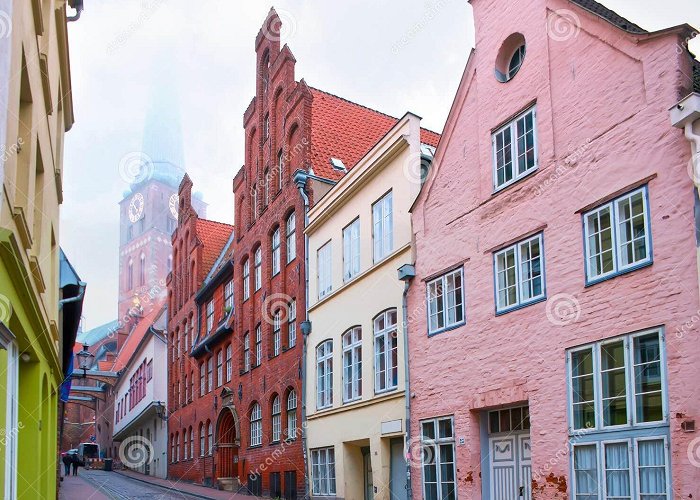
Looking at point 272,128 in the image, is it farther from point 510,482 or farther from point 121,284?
point 121,284

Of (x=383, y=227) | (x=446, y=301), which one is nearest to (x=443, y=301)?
(x=446, y=301)

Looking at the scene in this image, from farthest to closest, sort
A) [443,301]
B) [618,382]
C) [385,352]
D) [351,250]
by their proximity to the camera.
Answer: [351,250], [385,352], [443,301], [618,382]

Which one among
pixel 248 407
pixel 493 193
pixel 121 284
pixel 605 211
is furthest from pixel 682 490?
pixel 121 284

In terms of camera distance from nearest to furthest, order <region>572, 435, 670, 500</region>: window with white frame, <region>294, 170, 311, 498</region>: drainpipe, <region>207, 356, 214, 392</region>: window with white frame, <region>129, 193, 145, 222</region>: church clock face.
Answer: <region>572, 435, 670, 500</region>: window with white frame → <region>294, 170, 311, 498</region>: drainpipe → <region>207, 356, 214, 392</region>: window with white frame → <region>129, 193, 145, 222</region>: church clock face

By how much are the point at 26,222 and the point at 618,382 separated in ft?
26.6

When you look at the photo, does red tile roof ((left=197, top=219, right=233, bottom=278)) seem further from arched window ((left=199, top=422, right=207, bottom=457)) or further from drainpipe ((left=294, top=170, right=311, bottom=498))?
drainpipe ((left=294, top=170, right=311, bottom=498))

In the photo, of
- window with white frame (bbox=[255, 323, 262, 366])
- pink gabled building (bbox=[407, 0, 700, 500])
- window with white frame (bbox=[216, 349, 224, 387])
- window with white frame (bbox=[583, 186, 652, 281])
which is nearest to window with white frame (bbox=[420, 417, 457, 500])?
pink gabled building (bbox=[407, 0, 700, 500])

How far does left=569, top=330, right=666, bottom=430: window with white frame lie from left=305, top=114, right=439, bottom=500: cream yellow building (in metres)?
5.66

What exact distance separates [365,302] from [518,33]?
25.4ft

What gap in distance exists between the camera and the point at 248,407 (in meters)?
29.4

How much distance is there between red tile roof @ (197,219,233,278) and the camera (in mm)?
40406

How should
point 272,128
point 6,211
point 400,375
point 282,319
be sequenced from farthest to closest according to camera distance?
point 272,128
point 282,319
point 400,375
point 6,211

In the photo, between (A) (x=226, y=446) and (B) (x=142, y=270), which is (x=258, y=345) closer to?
(A) (x=226, y=446)

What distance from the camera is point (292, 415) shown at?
25188 mm
